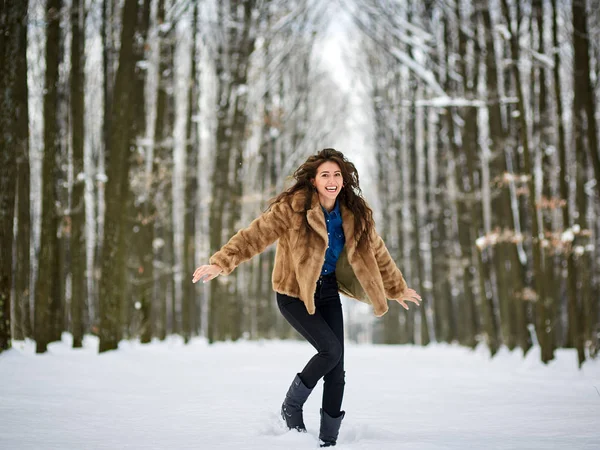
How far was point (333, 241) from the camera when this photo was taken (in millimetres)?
4465

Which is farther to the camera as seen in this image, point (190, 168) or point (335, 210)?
point (190, 168)

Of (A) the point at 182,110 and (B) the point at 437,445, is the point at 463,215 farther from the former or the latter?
(B) the point at 437,445

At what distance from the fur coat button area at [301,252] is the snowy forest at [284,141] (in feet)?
17.2

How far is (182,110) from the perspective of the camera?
25.5 meters

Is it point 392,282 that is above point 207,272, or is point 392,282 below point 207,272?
below

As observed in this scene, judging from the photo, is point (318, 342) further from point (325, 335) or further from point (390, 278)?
point (390, 278)

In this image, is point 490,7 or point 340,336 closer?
point 340,336

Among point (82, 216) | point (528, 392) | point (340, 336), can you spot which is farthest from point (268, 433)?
point (82, 216)

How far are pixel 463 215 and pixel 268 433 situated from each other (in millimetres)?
15739

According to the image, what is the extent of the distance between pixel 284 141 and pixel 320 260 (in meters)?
23.5

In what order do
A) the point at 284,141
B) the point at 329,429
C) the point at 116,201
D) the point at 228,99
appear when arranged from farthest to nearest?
the point at 284,141
the point at 228,99
the point at 116,201
the point at 329,429

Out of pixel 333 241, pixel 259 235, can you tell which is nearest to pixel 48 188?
pixel 259 235

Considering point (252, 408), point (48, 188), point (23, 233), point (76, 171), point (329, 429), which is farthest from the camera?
point (23, 233)

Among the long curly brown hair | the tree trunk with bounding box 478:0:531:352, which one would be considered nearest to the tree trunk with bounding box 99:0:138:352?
the tree trunk with bounding box 478:0:531:352
